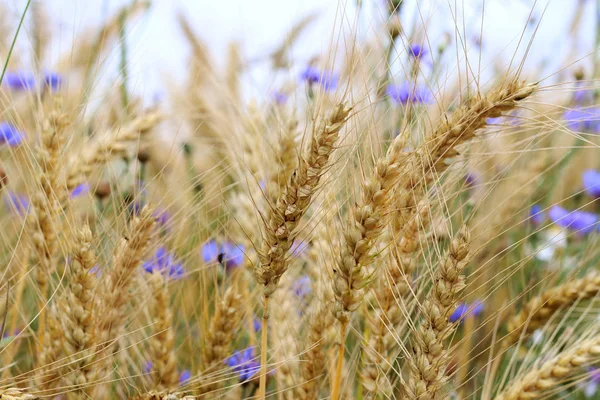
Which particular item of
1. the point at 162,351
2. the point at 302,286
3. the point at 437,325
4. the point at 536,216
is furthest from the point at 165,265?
the point at 536,216

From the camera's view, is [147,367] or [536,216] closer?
[147,367]

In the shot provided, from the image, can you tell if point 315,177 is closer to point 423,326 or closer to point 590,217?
point 423,326

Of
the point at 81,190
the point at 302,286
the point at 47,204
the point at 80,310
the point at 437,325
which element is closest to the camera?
the point at 437,325

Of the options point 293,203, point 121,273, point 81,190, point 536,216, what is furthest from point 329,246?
point 536,216

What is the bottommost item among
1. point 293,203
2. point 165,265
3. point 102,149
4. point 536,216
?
point 536,216

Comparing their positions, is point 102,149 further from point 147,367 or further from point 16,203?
point 16,203

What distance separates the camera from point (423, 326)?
0.82 meters

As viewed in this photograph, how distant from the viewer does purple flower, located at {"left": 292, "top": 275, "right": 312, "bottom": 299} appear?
1.18 m

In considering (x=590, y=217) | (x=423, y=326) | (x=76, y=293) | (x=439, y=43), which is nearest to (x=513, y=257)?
(x=590, y=217)

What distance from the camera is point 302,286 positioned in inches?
49.8

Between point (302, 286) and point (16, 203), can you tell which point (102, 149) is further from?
point (16, 203)

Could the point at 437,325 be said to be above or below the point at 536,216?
Result: above

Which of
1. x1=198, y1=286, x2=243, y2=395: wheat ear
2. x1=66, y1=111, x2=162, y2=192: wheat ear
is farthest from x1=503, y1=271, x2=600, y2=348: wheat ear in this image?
x1=66, y1=111, x2=162, y2=192: wheat ear

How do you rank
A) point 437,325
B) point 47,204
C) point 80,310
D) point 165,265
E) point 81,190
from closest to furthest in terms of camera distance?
1. point 437,325
2. point 80,310
3. point 47,204
4. point 165,265
5. point 81,190
